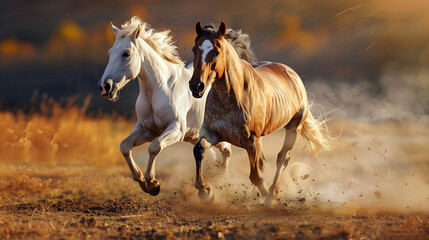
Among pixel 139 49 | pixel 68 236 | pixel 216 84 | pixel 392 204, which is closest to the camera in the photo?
pixel 68 236

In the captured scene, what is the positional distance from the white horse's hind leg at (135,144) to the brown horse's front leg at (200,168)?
1.08 m

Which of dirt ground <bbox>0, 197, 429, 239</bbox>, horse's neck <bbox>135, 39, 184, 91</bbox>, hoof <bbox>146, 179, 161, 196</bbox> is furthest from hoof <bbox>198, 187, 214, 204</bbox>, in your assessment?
horse's neck <bbox>135, 39, 184, 91</bbox>

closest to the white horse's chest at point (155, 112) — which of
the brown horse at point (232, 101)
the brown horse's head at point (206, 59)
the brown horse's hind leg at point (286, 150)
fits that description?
the brown horse at point (232, 101)

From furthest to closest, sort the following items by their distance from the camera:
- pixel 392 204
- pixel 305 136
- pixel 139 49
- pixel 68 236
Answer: pixel 305 136 → pixel 392 204 → pixel 139 49 → pixel 68 236

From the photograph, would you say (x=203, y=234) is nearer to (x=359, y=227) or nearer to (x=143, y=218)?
(x=359, y=227)

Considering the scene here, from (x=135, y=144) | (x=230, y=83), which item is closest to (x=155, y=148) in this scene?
(x=135, y=144)

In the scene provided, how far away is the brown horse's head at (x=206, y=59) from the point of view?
610cm

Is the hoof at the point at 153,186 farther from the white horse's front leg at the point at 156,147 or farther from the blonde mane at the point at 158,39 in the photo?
the blonde mane at the point at 158,39

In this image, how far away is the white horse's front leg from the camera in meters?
7.45

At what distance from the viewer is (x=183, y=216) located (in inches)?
317

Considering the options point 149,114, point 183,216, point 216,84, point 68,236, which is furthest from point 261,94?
point 68,236

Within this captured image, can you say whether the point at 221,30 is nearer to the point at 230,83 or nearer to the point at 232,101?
the point at 230,83

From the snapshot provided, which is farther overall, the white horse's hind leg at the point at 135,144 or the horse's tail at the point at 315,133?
the horse's tail at the point at 315,133

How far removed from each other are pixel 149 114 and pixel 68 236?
2.71 metres
